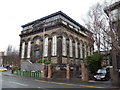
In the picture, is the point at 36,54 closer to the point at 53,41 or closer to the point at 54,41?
the point at 53,41

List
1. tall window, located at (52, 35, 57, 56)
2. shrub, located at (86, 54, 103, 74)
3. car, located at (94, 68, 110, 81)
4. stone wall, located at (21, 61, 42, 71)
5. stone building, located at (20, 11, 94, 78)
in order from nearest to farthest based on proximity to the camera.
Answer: car, located at (94, 68, 110, 81), shrub, located at (86, 54, 103, 74), stone wall, located at (21, 61, 42, 71), stone building, located at (20, 11, 94, 78), tall window, located at (52, 35, 57, 56)

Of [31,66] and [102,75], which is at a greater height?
[31,66]

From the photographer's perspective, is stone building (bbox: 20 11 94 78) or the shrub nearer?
the shrub

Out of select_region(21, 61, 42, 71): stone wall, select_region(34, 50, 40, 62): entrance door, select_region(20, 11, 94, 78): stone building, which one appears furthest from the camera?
select_region(34, 50, 40, 62): entrance door

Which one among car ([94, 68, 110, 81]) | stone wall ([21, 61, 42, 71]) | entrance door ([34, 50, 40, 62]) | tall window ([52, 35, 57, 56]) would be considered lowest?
car ([94, 68, 110, 81])

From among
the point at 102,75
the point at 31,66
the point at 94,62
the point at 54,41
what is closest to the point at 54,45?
the point at 54,41

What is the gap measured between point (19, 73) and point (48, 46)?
10.3m

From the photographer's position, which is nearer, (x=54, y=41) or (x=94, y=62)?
(x=94, y=62)

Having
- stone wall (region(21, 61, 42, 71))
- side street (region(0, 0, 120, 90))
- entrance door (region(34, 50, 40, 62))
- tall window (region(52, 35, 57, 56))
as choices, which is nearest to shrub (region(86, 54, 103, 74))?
side street (region(0, 0, 120, 90))

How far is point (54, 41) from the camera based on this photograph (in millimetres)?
34062

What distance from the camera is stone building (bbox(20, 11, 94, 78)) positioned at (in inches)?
1292

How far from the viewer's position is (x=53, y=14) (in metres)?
35.8

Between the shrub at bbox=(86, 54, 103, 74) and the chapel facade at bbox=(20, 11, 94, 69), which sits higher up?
the chapel facade at bbox=(20, 11, 94, 69)

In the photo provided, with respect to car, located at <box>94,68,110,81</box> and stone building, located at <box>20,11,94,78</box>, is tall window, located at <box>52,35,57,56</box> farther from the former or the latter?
car, located at <box>94,68,110,81</box>
